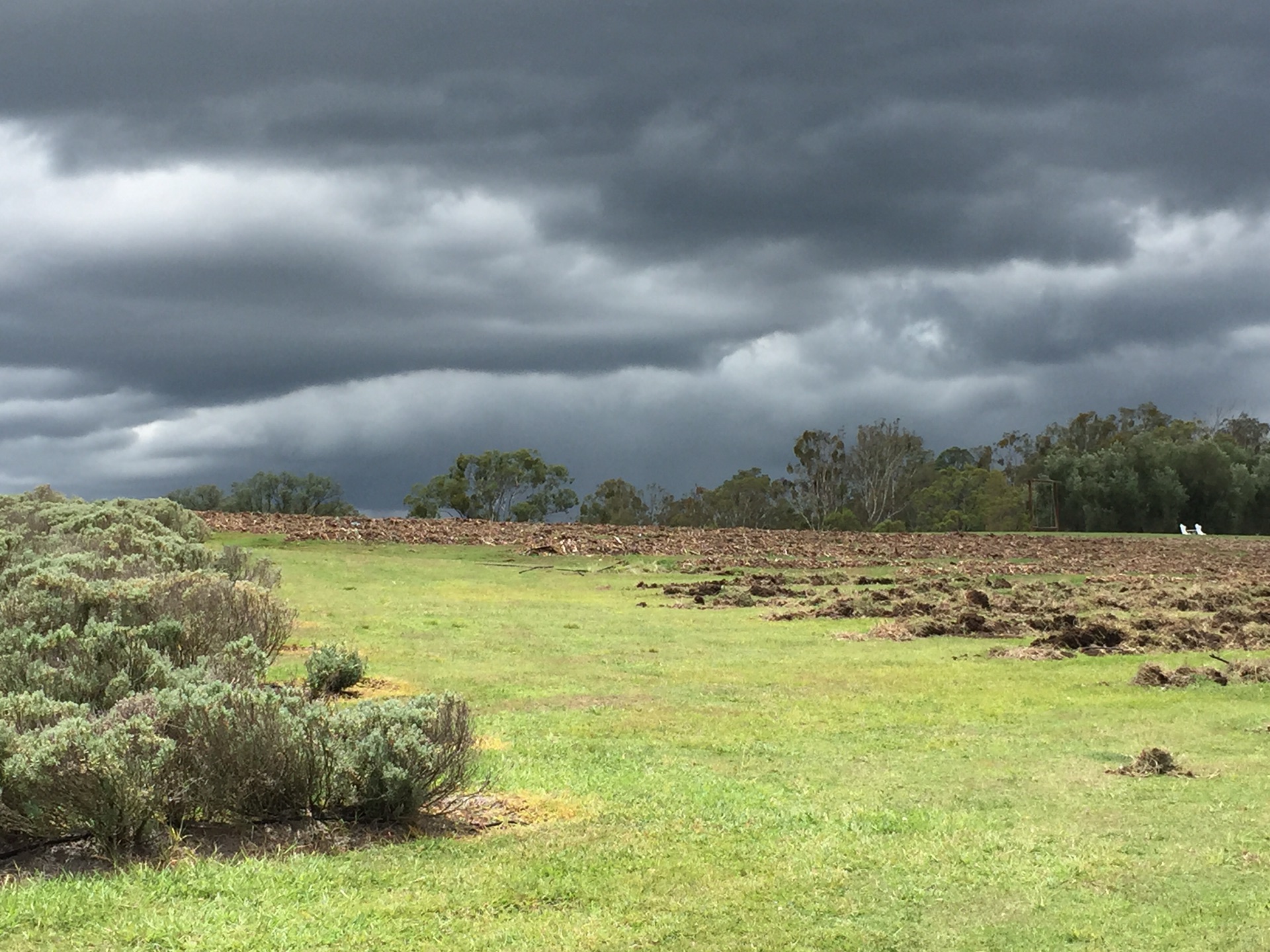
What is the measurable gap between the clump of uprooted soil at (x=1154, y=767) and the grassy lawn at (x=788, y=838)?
0.72 feet

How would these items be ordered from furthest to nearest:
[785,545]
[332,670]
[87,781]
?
1. [785,545]
2. [332,670]
3. [87,781]

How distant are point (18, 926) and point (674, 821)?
4330mm

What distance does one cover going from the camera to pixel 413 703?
8898 millimetres

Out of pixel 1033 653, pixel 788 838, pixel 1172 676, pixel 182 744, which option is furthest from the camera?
pixel 1033 653

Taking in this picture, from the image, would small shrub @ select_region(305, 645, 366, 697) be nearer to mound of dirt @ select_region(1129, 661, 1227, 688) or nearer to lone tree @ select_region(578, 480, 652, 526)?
mound of dirt @ select_region(1129, 661, 1227, 688)

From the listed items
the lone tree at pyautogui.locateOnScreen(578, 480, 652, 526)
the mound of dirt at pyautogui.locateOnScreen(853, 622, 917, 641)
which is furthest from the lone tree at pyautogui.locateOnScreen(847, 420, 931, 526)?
the mound of dirt at pyautogui.locateOnScreen(853, 622, 917, 641)

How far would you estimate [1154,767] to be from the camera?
1071cm

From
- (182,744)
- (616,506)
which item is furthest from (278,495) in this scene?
(182,744)

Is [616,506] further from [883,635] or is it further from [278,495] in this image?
[883,635]

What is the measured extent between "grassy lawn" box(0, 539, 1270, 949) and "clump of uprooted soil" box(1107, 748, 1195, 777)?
0.72 ft

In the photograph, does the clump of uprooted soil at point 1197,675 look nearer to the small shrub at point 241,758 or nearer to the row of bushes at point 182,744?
the row of bushes at point 182,744

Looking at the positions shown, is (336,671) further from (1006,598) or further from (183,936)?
(1006,598)

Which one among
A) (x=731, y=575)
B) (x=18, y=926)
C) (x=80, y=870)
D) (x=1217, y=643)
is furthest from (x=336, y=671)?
(x=731, y=575)

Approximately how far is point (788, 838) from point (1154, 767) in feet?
14.6
